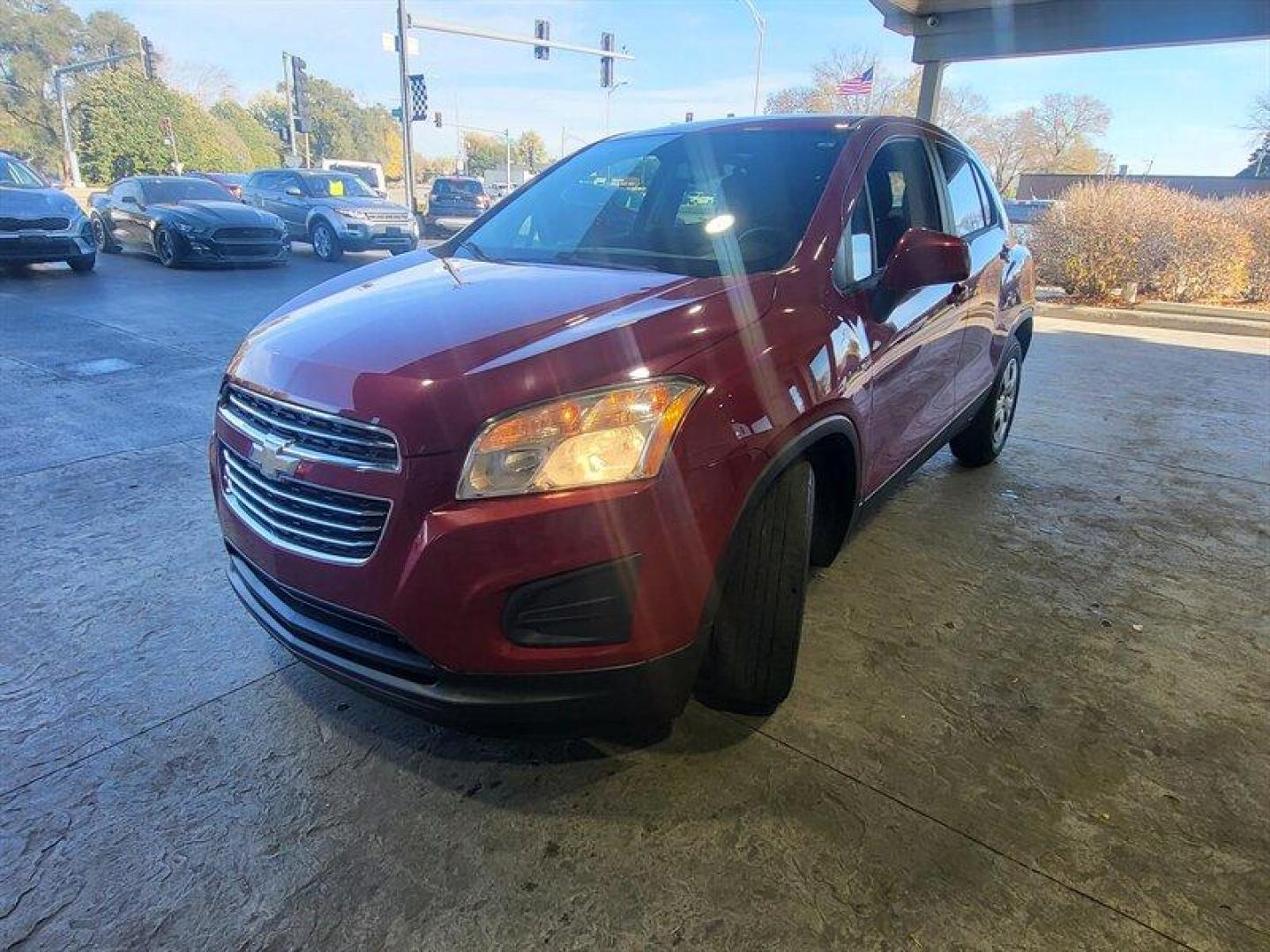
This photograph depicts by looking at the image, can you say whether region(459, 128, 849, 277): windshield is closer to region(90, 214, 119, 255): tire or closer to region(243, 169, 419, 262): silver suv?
region(243, 169, 419, 262): silver suv

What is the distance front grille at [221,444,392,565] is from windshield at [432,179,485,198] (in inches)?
758

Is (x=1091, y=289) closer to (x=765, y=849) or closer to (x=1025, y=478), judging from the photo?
(x=1025, y=478)

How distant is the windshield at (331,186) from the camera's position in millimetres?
14961

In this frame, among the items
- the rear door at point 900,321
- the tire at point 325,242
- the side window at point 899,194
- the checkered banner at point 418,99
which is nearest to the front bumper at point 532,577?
the rear door at point 900,321

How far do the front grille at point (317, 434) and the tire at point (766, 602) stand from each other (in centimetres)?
89

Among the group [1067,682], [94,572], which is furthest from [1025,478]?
[94,572]

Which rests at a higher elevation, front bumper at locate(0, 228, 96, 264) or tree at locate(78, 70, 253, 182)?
tree at locate(78, 70, 253, 182)

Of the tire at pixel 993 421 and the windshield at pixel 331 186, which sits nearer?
the tire at pixel 993 421

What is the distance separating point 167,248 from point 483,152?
85.9 metres

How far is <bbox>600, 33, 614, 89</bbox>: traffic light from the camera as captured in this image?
2211 cm

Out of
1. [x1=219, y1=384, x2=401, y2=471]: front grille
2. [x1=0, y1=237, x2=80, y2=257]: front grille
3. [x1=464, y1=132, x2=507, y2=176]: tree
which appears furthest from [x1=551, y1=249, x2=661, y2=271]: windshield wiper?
[x1=464, y1=132, x2=507, y2=176]: tree

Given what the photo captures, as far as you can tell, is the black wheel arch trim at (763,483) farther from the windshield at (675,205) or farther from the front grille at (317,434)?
the front grille at (317,434)

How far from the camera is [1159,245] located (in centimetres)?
1271

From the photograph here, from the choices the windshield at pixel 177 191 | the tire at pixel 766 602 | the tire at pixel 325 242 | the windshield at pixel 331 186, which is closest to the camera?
the tire at pixel 766 602
